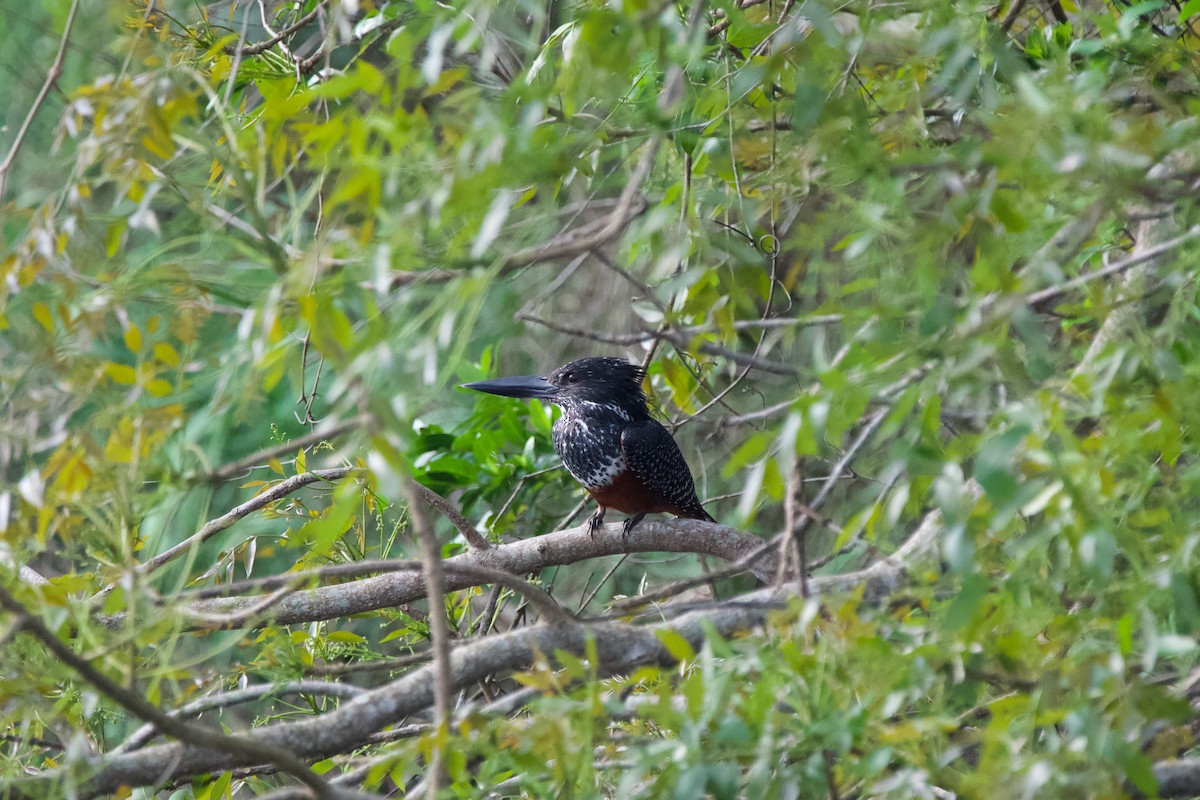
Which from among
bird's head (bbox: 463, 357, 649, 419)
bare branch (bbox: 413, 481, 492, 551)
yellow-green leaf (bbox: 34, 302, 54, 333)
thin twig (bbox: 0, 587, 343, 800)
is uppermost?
yellow-green leaf (bbox: 34, 302, 54, 333)

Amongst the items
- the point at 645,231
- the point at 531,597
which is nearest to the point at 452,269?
the point at 645,231

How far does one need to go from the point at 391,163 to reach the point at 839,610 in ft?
2.05

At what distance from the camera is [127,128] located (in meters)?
1.05

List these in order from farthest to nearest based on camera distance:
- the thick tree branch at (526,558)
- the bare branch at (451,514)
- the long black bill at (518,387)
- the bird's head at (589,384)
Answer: the bird's head at (589,384) < the long black bill at (518,387) < the bare branch at (451,514) < the thick tree branch at (526,558)

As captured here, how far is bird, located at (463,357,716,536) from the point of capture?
2912mm

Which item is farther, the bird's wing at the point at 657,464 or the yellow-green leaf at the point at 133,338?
the bird's wing at the point at 657,464

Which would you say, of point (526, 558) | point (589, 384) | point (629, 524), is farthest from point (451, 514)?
point (589, 384)

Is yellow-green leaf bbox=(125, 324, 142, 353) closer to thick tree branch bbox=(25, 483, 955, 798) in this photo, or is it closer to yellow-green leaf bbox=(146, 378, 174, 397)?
yellow-green leaf bbox=(146, 378, 174, 397)

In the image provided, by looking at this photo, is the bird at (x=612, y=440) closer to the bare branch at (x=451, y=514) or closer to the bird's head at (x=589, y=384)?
the bird's head at (x=589, y=384)

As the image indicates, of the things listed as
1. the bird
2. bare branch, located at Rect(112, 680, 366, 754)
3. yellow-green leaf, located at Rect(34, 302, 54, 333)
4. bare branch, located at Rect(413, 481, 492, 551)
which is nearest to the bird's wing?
the bird

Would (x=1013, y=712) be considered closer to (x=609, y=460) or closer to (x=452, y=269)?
(x=452, y=269)

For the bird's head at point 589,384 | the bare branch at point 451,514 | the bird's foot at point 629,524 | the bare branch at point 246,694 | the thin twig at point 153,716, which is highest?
the thin twig at point 153,716

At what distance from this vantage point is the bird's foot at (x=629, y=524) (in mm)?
2613

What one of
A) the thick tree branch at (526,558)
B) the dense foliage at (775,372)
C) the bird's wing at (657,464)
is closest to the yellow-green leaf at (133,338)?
the dense foliage at (775,372)
